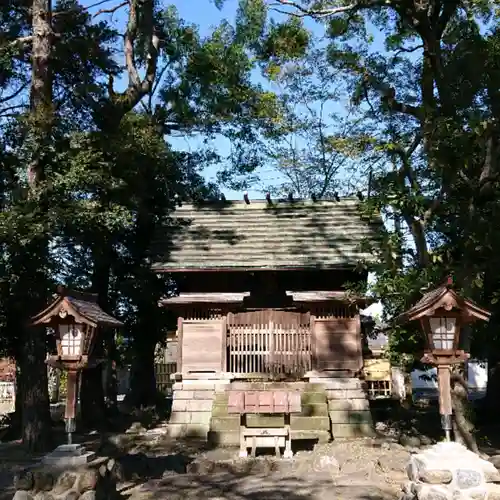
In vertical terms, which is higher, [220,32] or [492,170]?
[220,32]

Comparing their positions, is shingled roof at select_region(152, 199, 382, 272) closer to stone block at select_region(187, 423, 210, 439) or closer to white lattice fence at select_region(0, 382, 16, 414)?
stone block at select_region(187, 423, 210, 439)

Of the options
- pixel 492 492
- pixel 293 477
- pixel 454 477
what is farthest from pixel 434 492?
pixel 293 477

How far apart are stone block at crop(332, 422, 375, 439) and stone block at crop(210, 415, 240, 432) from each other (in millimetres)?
2446

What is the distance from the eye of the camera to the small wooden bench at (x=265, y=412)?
12.8 metres

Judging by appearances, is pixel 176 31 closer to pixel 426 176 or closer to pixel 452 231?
pixel 426 176

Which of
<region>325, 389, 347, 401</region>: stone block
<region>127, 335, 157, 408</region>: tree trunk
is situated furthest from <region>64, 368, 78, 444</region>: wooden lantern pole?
<region>127, 335, 157, 408</region>: tree trunk

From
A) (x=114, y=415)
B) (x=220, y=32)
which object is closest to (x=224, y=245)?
(x=114, y=415)

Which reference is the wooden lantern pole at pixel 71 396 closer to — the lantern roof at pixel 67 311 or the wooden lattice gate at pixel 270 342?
the lantern roof at pixel 67 311

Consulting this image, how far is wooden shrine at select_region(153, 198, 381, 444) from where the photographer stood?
49.6 ft

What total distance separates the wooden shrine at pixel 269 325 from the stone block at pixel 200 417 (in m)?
0.02

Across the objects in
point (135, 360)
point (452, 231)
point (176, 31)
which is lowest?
point (135, 360)

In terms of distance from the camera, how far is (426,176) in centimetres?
1455

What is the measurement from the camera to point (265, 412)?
42.5 feet

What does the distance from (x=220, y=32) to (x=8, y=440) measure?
17.0m
